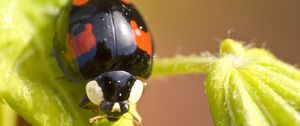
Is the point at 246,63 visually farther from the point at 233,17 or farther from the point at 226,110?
the point at 233,17

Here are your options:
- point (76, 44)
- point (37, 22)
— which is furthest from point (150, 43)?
point (37, 22)

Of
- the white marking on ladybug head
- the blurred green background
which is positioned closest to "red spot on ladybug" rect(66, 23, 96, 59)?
the white marking on ladybug head

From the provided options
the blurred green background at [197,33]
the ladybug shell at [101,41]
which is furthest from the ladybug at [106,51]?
the blurred green background at [197,33]

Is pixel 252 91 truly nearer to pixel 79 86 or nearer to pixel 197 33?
pixel 79 86

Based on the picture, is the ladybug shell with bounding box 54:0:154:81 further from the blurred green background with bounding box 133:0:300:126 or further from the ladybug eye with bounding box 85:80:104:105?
the blurred green background with bounding box 133:0:300:126

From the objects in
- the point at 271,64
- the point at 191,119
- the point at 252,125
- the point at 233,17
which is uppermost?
the point at 233,17

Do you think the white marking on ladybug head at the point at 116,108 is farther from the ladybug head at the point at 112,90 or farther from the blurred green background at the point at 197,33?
the blurred green background at the point at 197,33
